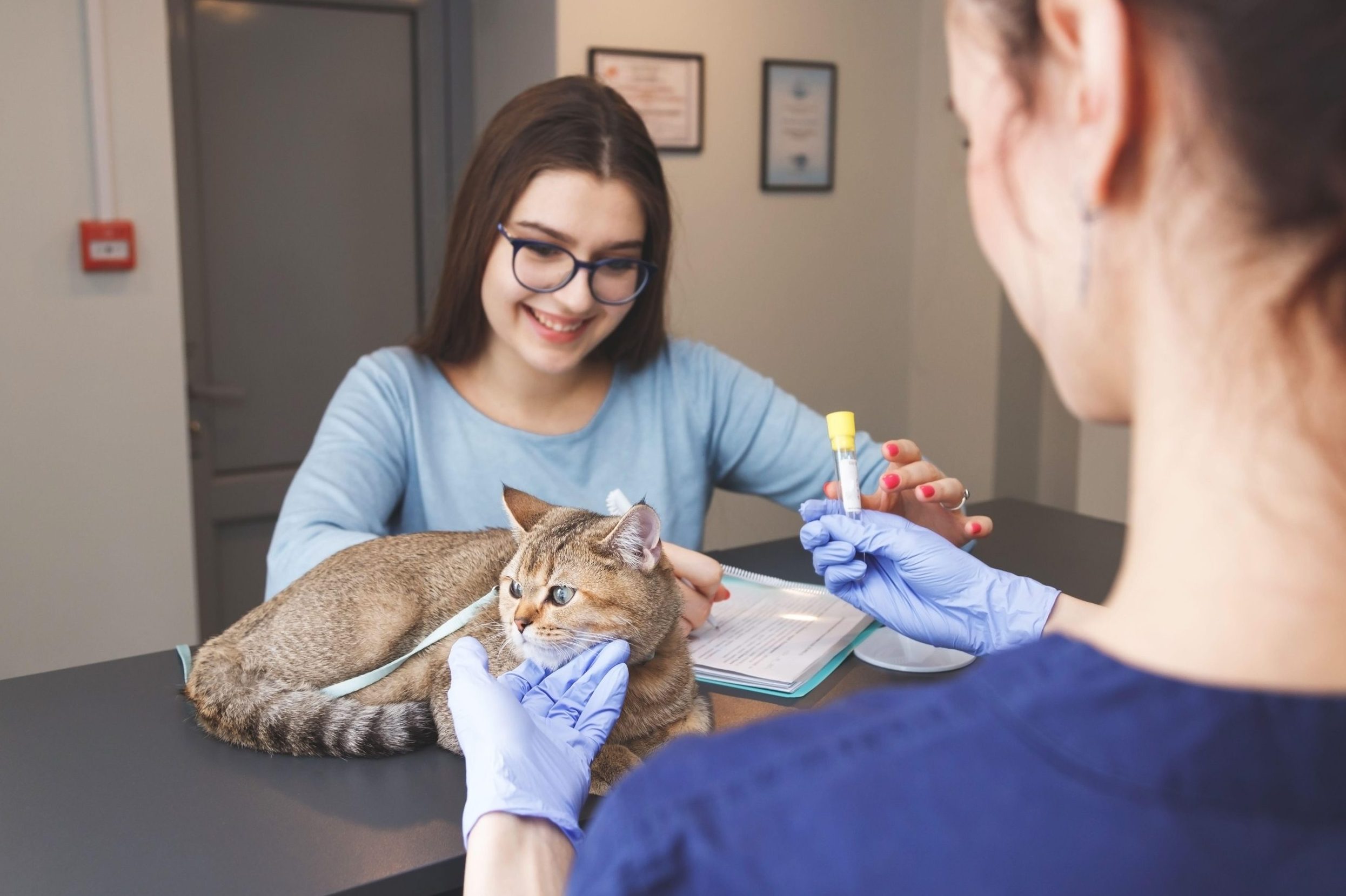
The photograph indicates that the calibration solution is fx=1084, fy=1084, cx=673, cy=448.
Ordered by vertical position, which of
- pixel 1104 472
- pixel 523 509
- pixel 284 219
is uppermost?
pixel 284 219

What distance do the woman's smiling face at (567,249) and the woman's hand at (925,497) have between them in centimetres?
56

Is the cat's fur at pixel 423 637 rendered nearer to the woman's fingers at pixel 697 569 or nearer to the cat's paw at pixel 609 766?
the cat's paw at pixel 609 766

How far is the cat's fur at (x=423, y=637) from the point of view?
1190mm

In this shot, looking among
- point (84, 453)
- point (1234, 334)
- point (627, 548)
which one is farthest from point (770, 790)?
point (84, 453)

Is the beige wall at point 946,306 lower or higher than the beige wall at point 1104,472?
higher

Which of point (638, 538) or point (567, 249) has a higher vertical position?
point (567, 249)

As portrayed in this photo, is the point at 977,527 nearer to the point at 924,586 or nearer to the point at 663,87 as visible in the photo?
the point at 924,586

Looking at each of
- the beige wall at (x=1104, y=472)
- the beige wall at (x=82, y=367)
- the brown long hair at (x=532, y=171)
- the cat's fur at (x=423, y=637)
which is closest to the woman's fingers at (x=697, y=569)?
the cat's fur at (x=423, y=637)

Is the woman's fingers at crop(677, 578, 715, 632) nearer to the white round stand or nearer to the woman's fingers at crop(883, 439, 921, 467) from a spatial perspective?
the white round stand

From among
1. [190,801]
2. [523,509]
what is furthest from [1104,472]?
[190,801]

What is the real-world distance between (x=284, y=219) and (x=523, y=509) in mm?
2402

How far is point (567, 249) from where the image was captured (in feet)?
5.90

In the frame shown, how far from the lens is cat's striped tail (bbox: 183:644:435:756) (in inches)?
46.1

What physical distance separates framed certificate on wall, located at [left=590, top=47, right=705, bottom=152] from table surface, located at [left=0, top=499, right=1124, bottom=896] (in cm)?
250
